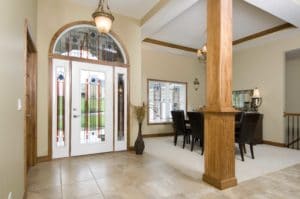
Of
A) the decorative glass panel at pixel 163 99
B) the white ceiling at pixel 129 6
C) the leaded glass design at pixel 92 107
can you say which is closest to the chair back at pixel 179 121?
the decorative glass panel at pixel 163 99

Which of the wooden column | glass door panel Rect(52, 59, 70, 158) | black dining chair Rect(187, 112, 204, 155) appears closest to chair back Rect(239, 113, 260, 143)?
black dining chair Rect(187, 112, 204, 155)

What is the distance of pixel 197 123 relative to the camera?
4301 millimetres

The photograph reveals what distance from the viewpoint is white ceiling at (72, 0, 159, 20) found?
3.99 metres

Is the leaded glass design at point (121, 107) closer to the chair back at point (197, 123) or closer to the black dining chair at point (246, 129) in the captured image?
the chair back at point (197, 123)

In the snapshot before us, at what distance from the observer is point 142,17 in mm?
4668

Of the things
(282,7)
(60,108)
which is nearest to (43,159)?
(60,108)

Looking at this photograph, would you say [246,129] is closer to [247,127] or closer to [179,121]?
[247,127]

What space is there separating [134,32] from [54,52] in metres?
1.97

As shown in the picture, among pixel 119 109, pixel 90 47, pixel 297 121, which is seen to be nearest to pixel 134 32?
pixel 90 47

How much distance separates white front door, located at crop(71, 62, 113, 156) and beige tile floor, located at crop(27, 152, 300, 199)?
604 mm

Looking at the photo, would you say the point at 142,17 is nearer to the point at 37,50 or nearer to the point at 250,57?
the point at 37,50

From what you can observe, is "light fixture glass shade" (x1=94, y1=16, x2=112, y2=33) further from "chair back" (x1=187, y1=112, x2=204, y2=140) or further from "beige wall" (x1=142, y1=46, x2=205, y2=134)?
"beige wall" (x1=142, y1=46, x2=205, y2=134)

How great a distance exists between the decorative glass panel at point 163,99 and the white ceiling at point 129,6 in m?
2.73

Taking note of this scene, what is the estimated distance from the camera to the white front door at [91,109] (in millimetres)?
4009
